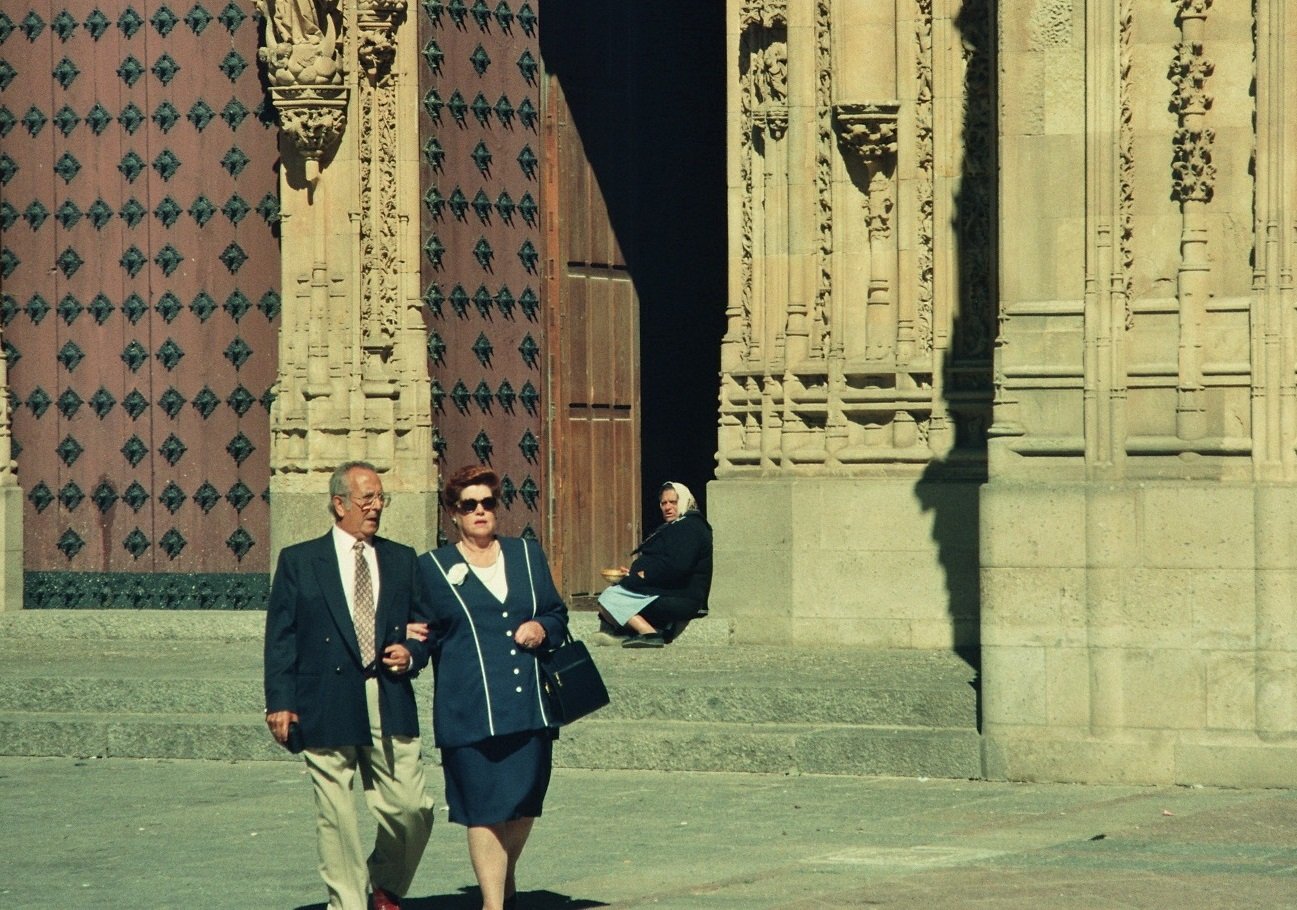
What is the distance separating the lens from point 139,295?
63.9ft

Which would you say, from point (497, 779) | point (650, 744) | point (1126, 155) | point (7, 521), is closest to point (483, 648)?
point (497, 779)

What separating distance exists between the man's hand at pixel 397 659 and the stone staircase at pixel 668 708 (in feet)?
14.5

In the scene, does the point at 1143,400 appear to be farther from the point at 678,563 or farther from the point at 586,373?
the point at 586,373

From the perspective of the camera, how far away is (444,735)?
9406mm

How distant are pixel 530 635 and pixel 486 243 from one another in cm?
993

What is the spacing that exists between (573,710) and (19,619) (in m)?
10.4

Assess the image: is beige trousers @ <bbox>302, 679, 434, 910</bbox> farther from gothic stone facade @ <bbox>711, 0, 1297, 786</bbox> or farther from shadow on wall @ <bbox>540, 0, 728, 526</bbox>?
shadow on wall @ <bbox>540, 0, 728, 526</bbox>

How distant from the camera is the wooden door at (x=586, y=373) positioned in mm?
19609

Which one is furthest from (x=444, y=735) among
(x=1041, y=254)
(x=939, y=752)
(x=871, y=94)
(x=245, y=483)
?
(x=245, y=483)

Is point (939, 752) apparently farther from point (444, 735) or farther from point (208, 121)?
point (208, 121)

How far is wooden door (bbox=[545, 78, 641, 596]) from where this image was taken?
19.6 m

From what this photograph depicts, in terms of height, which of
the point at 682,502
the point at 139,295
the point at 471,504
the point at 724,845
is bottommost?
the point at 724,845

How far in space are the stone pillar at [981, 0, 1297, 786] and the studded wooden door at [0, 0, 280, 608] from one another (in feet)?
24.1

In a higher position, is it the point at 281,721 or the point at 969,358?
the point at 969,358
